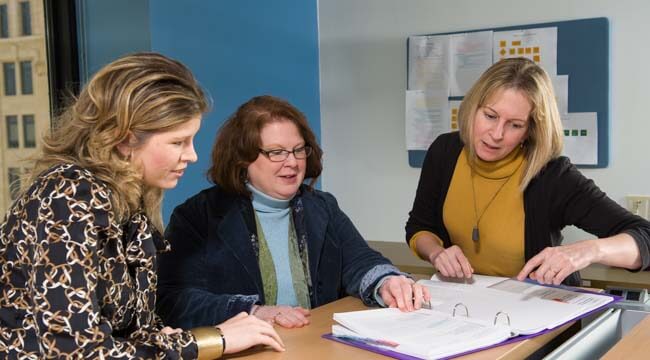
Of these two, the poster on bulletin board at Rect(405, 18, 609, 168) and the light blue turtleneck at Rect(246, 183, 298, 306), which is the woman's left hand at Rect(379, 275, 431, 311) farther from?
the poster on bulletin board at Rect(405, 18, 609, 168)

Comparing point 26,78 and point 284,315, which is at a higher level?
point 26,78

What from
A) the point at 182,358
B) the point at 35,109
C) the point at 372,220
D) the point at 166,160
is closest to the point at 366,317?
the point at 182,358

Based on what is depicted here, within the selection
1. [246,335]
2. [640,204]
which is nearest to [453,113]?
[640,204]

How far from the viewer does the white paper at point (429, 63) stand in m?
3.43

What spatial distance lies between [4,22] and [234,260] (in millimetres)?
1349

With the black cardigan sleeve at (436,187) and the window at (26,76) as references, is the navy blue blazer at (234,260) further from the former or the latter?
the window at (26,76)

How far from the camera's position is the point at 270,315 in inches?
67.0

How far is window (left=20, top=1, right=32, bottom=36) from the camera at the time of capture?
2.59 meters

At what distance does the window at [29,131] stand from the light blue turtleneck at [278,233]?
1.07 meters

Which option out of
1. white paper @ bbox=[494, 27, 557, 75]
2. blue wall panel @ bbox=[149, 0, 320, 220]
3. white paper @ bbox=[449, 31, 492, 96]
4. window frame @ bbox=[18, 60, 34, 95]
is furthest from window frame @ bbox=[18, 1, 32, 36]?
white paper @ bbox=[494, 27, 557, 75]

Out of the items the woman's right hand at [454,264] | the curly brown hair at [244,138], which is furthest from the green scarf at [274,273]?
the woman's right hand at [454,264]

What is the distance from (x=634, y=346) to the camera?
4.74 feet

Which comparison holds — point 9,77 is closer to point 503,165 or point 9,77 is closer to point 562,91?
point 503,165

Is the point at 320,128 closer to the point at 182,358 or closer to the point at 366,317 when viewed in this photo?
the point at 366,317
